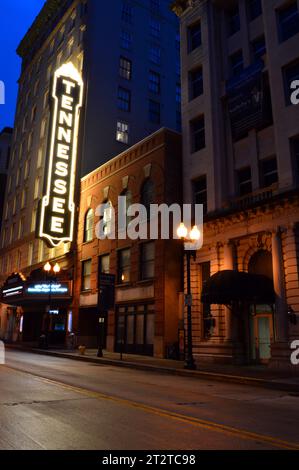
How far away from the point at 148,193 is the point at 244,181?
7.63m

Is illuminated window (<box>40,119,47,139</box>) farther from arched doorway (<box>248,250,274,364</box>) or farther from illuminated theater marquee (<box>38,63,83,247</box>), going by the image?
arched doorway (<box>248,250,274,364</box>)

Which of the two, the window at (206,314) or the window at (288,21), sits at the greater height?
the window at (288,21)

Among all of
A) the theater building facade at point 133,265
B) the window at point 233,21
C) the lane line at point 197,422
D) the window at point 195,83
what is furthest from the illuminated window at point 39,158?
Answer: the lane line at point 197,422

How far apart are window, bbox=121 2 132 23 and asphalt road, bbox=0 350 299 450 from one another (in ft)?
137

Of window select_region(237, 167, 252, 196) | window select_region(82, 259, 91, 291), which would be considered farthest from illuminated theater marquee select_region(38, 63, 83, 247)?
window select_region(237, 167, 252, 196)

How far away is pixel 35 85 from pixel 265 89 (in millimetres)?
40661

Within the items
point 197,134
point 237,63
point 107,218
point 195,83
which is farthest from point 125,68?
point 237,63

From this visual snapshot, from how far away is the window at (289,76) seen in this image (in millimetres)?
22094

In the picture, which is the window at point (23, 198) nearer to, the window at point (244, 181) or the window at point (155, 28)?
the window at point (155, 28)

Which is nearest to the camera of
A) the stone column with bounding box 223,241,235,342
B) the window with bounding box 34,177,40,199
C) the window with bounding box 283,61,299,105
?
the window with bounding box 283,61,299,105

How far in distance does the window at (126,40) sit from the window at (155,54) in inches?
109

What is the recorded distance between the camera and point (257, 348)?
22.1 m

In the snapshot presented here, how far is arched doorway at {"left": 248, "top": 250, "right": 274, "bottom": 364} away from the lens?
21.9 meters

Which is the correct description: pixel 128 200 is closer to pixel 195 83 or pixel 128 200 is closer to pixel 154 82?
pixel 195 83
